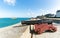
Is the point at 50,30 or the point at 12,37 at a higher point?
the point at 12,37

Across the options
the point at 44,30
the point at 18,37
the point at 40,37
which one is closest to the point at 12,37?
the point at 18,37

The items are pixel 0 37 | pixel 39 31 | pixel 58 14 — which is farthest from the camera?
pixel 58 14

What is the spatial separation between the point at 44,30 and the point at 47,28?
0.41m

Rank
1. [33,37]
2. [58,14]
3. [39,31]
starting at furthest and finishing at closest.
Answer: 1. [58,14]
2. [39,31]
3. [33,37]

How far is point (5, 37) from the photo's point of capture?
428 centimetres

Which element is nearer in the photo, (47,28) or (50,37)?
(50,37)

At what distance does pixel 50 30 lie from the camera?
929 cm

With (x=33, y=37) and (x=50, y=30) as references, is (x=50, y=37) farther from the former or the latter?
(x=50, y=30)

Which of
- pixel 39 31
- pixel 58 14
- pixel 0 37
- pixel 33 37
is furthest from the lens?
pixel 58 14

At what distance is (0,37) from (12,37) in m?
0.41

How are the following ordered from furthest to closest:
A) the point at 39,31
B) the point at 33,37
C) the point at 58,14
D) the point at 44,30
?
the point at 58,14 < the point at 44,30 < the point at 39,31 < the point at 33,37

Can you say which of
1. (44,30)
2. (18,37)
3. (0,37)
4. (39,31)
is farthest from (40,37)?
(0,37)

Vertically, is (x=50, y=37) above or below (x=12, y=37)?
below

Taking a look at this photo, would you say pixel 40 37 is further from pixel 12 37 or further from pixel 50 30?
pixel 12 37
